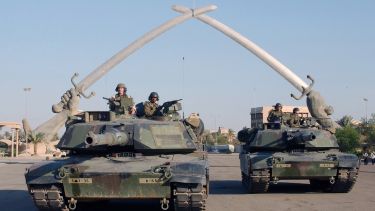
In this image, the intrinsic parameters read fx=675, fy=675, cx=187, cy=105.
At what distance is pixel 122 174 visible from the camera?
10.2 meters

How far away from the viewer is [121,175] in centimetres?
1021

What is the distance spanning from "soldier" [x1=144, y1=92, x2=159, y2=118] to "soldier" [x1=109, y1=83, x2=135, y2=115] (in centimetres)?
29

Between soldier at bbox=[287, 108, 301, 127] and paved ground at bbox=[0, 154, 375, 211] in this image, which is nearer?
paved ground at bbox=[0, 154, 375, 211]

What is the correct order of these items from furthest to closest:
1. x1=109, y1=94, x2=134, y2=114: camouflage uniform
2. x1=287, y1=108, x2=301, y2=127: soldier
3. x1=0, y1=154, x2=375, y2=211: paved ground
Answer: x1=287, y1=108, x2=301, y2=127: soldier → x1=109, y1=94, x2=134, y2=114: camouflage uniform → x1=0, y1=154, x2=375, y2=211: paved ground

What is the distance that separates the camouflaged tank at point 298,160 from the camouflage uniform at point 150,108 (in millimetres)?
3128

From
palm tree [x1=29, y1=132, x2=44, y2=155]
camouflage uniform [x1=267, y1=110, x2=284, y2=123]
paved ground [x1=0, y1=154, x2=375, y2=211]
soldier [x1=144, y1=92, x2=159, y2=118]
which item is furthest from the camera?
palm tree [x1=29, y1=132, x2=44, y2=155]

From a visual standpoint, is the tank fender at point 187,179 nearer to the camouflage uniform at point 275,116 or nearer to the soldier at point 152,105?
the soldier at point 152,105

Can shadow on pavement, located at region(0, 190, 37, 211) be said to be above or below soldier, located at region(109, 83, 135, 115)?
below

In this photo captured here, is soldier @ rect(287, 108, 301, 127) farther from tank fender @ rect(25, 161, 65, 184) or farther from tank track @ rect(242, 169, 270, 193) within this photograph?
tank fender @ rect(25, 161, 65, 184)

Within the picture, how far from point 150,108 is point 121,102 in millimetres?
641

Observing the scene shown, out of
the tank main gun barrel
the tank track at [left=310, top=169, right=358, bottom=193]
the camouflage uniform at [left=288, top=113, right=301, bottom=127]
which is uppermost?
the camouflage uniform at [left=288, top=113, right=301, bottom=127]

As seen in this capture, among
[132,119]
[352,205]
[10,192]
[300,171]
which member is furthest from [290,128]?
[10,192]

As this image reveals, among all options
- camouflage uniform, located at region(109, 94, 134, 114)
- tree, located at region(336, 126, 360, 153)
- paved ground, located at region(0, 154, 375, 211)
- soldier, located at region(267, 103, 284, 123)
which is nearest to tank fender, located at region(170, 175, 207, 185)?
paved ground, located at region(0, 154, 375, 211)

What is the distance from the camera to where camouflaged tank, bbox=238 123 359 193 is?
15.5m
